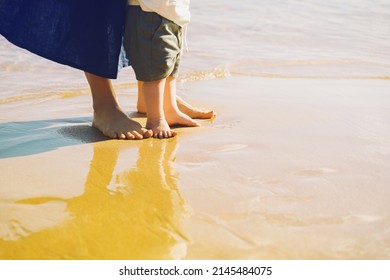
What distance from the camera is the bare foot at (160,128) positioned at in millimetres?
2596

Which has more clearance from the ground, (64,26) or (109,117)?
(64,26)

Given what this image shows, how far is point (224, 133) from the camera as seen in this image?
2648mm

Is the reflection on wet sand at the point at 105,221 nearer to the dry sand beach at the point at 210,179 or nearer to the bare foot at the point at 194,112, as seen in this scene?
the dry sand beach at the point at 210,179

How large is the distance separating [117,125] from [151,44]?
1.33 feet

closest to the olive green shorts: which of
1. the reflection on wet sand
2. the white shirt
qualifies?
the white shirt

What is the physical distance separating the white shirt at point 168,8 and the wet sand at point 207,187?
0.54 meters

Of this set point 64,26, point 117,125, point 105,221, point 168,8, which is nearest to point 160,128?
point 117,125

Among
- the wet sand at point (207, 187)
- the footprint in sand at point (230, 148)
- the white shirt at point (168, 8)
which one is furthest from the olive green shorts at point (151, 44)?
the footprint in sand at point (230, 148)

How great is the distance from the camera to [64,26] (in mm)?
2654

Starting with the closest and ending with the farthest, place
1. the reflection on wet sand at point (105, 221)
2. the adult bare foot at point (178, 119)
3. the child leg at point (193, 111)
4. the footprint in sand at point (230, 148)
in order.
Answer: the reflection on wet sand at point (105, 221), the footprint in sand at point (230, 148), the adult bare foot at point (178, 119), the child leg at point (193, 111)

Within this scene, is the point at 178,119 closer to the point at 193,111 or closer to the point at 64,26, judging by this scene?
the point at 193,111

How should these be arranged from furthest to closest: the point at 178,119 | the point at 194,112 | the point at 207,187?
the point at 194,112 → the point at 178,119 → the point at 207,187

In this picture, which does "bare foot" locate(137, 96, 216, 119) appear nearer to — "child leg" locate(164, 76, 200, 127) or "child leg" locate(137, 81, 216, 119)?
"child leg" locate(137, 81, 216, 119)
